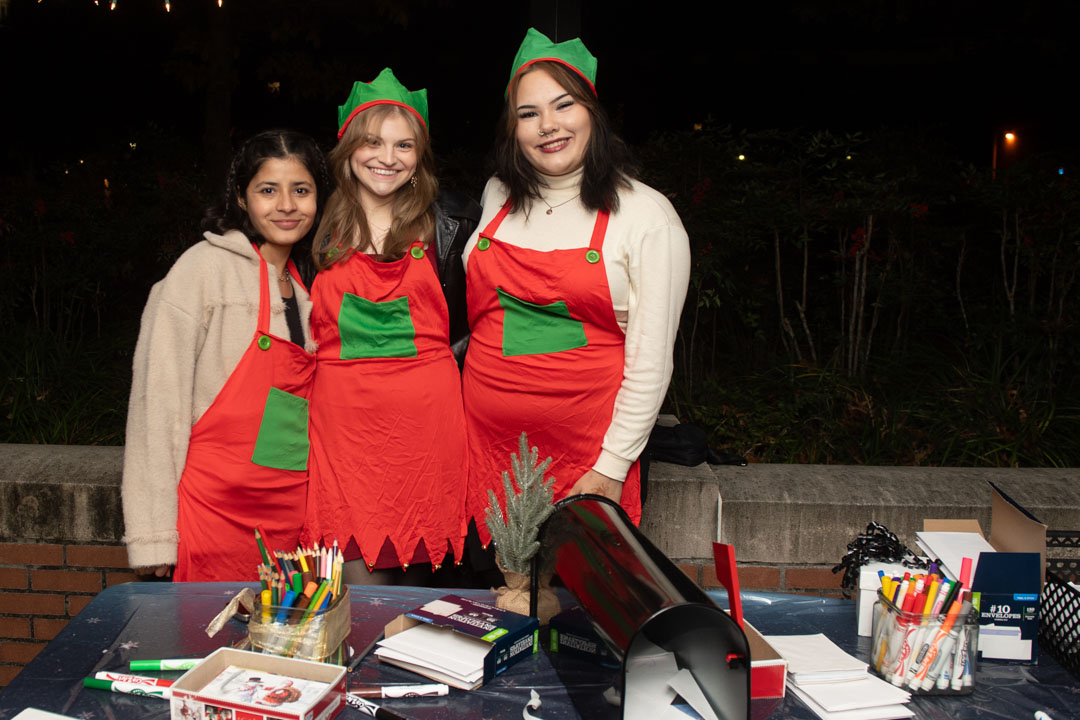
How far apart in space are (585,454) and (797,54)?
5217mm

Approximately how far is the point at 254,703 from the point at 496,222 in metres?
1.52

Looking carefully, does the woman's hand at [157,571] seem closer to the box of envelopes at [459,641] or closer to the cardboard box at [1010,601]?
the box of envelopes at [459,641]

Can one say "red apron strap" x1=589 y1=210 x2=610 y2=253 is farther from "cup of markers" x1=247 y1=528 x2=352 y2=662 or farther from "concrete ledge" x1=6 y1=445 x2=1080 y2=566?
"cup of markers" x1=247 y1=528 x2=352 y2=662

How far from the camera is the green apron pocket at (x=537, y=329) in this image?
2473mm

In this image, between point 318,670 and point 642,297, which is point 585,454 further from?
point 318,670

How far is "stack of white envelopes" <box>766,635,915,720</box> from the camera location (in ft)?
5.20

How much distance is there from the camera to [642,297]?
2383 millimetres

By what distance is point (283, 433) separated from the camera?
244 centimetres

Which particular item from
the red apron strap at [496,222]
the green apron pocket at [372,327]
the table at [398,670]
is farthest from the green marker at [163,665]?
the red apron strap at [496,222]

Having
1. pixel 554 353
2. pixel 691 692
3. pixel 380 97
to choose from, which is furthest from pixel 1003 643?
pixel 380 97

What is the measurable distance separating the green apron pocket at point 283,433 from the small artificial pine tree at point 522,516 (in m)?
0.81

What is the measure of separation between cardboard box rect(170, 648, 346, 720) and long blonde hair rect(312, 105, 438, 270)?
1.27 metres

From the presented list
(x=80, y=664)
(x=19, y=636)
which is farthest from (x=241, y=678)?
(x=19, y=636)

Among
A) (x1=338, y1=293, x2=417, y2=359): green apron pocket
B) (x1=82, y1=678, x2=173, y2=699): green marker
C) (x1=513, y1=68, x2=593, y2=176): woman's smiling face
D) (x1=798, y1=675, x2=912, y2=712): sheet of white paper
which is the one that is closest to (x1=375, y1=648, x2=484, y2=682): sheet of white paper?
(x1=82, y1=678, x2=173, y2=699): green marker
